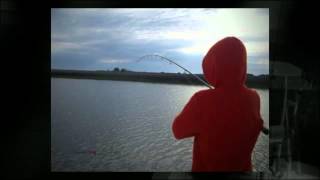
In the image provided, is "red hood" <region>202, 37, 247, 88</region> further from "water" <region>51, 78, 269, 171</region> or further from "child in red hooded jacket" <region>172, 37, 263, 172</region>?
"water" <region>51, 78, 269, 171</region>

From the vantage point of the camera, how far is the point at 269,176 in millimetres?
2914

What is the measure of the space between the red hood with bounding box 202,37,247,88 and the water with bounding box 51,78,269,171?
0.17 m

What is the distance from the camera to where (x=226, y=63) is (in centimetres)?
280

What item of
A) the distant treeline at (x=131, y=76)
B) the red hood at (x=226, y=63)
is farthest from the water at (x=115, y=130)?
the red hood at (x=226, y=63)

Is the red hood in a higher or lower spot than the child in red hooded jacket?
higher

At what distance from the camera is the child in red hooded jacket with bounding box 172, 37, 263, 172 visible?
9.32 feet

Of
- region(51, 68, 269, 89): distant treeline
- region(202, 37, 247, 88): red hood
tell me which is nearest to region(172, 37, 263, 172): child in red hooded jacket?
region(202, 37, 247, 88): red hood

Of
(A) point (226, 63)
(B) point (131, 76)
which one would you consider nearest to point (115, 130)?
(B) point (131, 76)

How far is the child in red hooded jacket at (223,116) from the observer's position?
284 centimetres

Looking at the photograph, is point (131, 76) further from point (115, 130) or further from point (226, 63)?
point (226, 63)

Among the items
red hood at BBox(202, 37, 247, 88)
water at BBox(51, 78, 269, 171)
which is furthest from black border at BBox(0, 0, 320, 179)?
red hood at BBox(202, 37, 247, 88)
